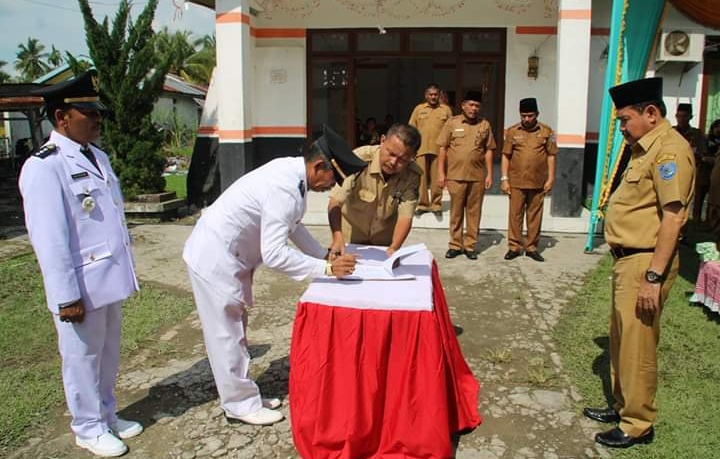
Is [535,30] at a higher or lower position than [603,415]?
higher

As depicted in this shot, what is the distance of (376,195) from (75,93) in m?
1.80

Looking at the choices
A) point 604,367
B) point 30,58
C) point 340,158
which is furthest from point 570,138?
point 30,58

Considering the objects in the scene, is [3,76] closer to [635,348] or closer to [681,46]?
[681,46]

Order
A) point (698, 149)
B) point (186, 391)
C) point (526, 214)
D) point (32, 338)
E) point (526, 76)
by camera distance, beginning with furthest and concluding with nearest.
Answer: point (526, 76)
point (698, 149)
point (526, 214)
point (32, 338)
point (186, 391)

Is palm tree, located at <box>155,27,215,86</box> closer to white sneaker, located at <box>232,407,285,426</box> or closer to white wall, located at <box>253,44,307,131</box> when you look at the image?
white wall, located at <box>253,44,307,131</box>

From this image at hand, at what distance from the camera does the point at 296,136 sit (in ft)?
34.6

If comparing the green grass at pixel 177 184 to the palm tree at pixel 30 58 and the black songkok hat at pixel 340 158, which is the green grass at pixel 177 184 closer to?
the black songkok hat at pixel 340 158

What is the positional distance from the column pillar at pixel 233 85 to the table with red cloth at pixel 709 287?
6048mm

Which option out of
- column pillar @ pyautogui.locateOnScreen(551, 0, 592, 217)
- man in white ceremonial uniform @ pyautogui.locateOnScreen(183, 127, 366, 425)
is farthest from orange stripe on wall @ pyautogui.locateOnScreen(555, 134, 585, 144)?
man in white ceremonial uniform @ pyautogui.locateOnScreen(183, 127, 366, 425)

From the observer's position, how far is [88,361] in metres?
2.85

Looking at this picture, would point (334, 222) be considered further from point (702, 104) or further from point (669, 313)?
point (702, 104)

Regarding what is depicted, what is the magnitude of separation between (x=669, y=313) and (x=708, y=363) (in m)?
0.99

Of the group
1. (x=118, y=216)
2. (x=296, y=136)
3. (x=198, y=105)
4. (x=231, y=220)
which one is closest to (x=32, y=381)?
(x=118, y=216)

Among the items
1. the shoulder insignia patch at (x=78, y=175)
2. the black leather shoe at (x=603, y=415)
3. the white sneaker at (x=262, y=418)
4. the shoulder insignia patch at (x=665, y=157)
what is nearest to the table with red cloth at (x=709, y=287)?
the black leather shoe at (x=603, y=415)
